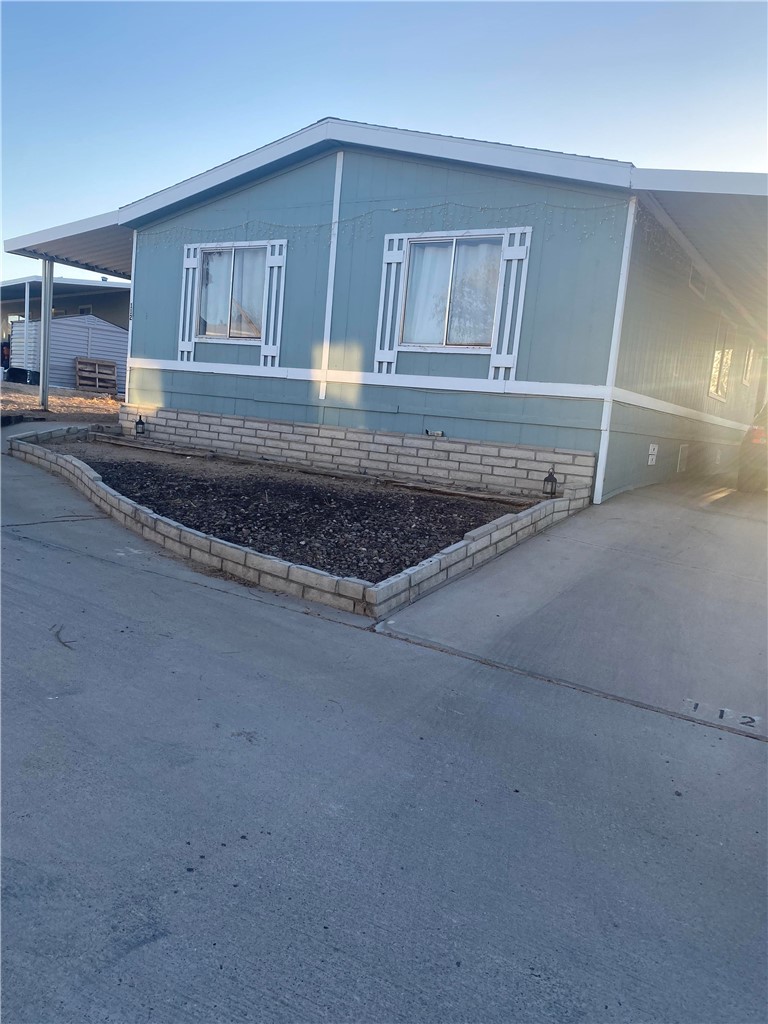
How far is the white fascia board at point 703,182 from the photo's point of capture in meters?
7.75

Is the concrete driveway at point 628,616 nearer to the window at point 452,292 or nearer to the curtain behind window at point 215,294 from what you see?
the window at point 452,292

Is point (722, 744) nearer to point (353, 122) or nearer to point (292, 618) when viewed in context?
point (292, 618)

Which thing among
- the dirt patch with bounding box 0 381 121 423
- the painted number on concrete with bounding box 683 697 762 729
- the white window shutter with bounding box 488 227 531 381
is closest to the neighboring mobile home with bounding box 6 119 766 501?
the white window shutter with bounding box 488 227 531 381

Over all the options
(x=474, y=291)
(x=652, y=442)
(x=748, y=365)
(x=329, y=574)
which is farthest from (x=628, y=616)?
(x=748, y=365)

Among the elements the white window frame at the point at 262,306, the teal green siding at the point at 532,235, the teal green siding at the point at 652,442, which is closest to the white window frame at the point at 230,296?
the white window frame at the point at 262,306

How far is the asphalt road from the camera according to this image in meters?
2.28

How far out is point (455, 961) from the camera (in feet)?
7.86

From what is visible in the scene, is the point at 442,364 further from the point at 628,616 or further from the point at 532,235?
the point at 628,616

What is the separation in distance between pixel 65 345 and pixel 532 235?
21.0m

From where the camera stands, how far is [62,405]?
18.7 metres

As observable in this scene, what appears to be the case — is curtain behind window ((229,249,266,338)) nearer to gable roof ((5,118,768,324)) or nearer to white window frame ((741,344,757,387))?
gable roof ((5,118,768,324))

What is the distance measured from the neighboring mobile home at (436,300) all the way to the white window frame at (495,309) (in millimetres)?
20

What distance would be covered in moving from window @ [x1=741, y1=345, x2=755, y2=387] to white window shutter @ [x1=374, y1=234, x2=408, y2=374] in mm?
11449

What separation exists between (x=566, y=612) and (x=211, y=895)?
407cm
